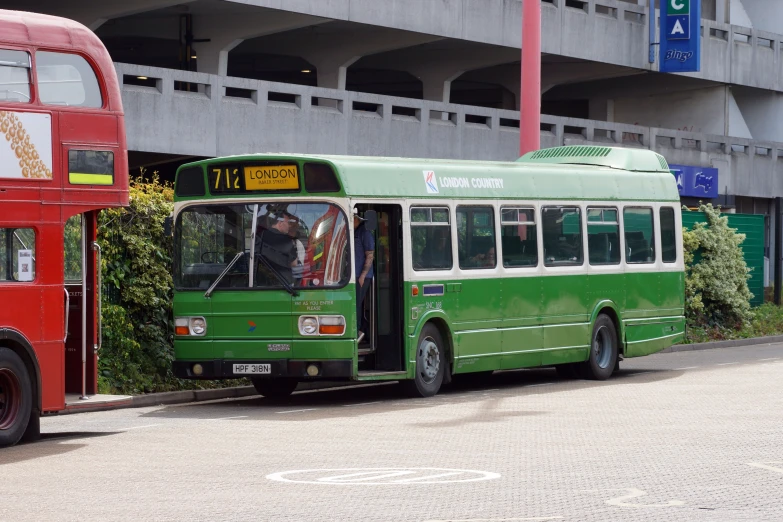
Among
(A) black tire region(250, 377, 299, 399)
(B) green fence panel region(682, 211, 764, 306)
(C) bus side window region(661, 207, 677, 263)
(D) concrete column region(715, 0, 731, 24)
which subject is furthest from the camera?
(D) concrete column region(715, 0, 731, 24)

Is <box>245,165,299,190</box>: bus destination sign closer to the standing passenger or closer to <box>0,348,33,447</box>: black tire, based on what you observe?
the standing passenger

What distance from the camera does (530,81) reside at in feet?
87.8

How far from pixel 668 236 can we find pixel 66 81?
38.4 feet

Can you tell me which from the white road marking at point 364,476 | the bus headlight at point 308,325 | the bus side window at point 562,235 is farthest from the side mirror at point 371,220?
the white road marking at point 364,476

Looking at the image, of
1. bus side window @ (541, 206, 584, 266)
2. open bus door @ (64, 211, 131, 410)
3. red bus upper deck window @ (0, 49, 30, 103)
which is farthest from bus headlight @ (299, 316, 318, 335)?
red bus upper deck window @ (0, 49, 30, 103)

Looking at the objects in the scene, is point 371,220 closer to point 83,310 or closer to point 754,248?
point 83,310

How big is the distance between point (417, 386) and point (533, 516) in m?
9.02

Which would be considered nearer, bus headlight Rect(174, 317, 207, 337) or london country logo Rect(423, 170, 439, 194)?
bus headlight Rect(174, 317, 207, 337)

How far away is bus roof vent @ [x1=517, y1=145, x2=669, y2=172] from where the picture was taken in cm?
2278

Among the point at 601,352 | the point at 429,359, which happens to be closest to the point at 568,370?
the point at 601,352

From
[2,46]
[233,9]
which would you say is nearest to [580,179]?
[2,46]

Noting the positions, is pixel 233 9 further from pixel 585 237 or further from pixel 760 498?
pixel 760 498

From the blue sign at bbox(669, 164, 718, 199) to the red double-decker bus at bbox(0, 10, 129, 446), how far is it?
1243 inches

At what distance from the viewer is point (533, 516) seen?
9.64 m
